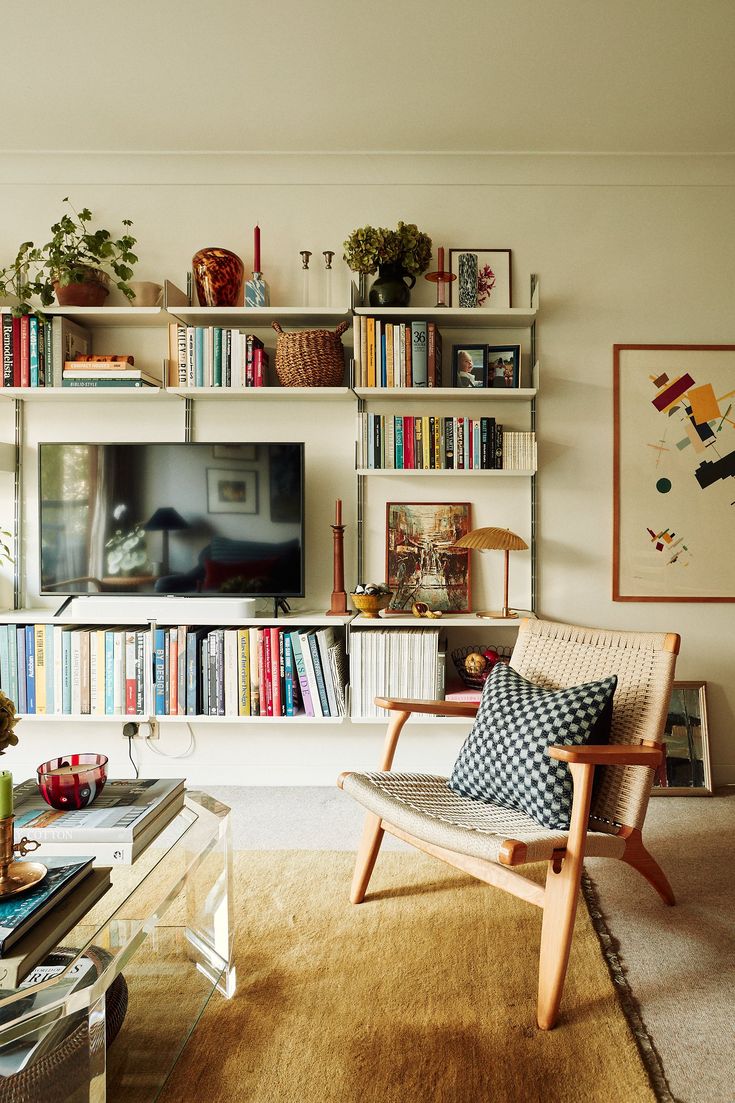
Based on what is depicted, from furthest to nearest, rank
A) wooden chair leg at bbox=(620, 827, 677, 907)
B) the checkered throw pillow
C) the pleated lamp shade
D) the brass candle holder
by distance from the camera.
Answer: the pleated lamp shade
wooden chair leg at bbox=(620, 827, 677, 907)
the checkered throw pillow
the brass candle holder

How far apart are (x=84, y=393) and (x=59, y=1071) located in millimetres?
2456

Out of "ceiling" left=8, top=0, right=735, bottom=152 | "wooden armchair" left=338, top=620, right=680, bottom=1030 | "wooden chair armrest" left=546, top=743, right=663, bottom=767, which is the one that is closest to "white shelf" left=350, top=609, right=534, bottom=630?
"wooden armchair" left=338, top=620, right=680, bottom=1030

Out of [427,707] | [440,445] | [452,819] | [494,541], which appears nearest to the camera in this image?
[452,819]

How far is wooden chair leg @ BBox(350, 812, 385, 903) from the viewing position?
2102mm

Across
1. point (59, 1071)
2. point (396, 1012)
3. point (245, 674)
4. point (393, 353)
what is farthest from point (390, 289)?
point (59, 1071)

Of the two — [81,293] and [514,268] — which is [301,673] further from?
[514,268]

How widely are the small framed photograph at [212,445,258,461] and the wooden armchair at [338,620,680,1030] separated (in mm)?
1275

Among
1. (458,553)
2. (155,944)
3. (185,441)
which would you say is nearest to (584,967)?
(155,944)

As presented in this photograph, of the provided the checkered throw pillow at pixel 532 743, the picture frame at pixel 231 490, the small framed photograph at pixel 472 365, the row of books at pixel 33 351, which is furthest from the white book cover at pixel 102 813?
the small framed photograph at pixel 472 365

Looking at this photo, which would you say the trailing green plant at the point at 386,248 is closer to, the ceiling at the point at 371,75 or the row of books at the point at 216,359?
the ceiling at the point at 371,75

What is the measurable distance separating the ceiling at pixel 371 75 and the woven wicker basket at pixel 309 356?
80cm

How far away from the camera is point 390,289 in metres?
2.97

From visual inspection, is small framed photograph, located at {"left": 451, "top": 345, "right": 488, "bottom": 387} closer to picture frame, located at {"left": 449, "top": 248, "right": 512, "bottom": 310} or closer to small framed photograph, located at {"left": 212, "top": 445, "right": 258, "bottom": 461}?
picture frame, located at {"left": 449, "top": 248, "right": 512, "bottom": 310}

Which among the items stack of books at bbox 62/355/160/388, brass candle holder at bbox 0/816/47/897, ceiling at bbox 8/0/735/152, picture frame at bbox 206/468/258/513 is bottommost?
brass candle holder at bbox 0/816/47/897
